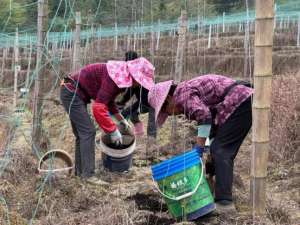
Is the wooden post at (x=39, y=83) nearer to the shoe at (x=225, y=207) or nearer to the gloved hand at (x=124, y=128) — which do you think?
the gloved hand at (x=124, y=128)

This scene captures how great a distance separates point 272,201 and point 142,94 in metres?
1.23

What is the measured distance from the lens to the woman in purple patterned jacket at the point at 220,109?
10.7 ft

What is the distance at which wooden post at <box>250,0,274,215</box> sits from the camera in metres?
3.02

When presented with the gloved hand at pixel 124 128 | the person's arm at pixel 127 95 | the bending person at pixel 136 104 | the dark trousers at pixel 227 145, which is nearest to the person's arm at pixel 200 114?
the dark trousers at pixel 227 145

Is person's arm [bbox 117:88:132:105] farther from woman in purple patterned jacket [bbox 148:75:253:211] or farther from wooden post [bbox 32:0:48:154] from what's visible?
wooden post [bbox 32:0:48:154]

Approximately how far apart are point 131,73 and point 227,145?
0.96m

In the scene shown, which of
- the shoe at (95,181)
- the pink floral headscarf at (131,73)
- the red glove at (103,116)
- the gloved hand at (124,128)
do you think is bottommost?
the shoe at (95,181)

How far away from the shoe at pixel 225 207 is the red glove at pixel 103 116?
3.40 ft

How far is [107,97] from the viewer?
391 centimetres

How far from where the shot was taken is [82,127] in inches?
169

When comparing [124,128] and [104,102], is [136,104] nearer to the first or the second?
[124,128]

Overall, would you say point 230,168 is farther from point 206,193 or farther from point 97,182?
point 97,182

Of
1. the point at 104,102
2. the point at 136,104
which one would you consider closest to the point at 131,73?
the point at 104,102

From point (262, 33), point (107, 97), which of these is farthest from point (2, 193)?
point (262, 33)
